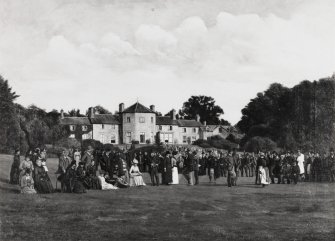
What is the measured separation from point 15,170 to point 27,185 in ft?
2.09

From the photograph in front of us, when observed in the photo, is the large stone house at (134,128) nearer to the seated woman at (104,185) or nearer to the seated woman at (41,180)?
the seated woman at (104,185)

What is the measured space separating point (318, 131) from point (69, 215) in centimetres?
956

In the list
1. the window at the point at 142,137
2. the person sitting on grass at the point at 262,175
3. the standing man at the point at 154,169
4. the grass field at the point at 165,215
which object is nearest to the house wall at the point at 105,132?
the window at the point at 142,137

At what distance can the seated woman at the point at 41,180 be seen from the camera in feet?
49.2

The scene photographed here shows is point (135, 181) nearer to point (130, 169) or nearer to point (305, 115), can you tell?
point (130, 169)

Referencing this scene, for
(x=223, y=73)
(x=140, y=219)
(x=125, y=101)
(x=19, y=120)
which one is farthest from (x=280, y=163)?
(x=19, y=120)

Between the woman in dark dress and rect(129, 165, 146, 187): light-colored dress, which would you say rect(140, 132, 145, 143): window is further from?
rect(129, 165, 146, 187): light-colored dress

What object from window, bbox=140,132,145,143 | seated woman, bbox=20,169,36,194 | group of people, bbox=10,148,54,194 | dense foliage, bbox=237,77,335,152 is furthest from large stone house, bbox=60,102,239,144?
dense foliage, bbox=237,77,335,152

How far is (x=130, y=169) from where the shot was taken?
61.4ft

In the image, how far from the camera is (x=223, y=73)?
1504 centimetres

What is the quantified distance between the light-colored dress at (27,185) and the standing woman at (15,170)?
24 cm

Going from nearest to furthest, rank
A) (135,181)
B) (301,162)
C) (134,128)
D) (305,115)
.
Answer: (305,115), (135,181), (301,162), (134,128)

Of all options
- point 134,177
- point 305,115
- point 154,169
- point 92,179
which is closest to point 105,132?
point 154,169

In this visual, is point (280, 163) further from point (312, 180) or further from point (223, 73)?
point (223, 73)
